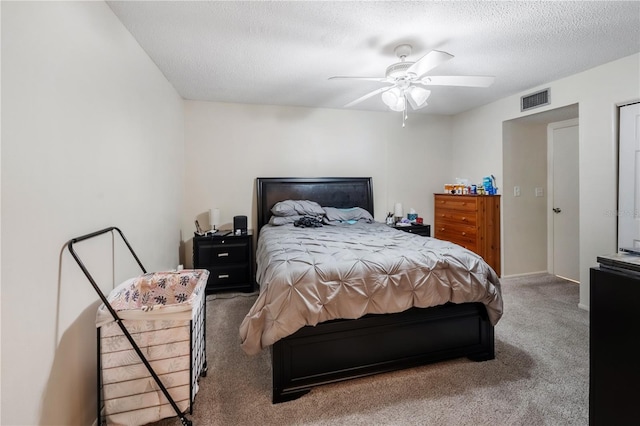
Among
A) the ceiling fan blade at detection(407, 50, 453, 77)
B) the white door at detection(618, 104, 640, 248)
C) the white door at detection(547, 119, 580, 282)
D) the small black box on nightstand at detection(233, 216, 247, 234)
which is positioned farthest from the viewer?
the white door at detection(547, 119, 580, 282)

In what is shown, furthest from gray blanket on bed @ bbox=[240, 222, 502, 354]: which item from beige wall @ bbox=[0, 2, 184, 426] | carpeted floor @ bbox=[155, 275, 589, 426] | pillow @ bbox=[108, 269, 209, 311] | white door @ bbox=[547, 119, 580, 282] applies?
white door @ bbox=[547, 119, 580, 282]

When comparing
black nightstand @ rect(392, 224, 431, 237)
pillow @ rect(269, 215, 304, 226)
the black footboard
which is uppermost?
pillow @ rect(269, 215, 304, 226)

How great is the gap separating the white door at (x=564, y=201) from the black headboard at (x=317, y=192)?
257 cm

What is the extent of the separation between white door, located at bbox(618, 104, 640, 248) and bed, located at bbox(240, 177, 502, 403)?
173 cm

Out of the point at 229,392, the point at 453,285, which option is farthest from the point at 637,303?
the point at 229,392

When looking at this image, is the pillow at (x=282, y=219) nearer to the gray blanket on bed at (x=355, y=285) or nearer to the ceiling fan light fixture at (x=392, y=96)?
the gray blanket on bed at (x=355, y=285)

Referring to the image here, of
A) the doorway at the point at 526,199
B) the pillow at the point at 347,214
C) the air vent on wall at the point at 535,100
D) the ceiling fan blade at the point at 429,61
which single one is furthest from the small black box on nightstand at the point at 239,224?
the air vent on wall at the point at 535,100

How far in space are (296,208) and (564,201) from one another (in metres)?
3.69

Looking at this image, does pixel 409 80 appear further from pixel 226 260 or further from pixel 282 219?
pixel 226 260

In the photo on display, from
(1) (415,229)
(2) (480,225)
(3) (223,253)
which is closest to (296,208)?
(3) (223,253)

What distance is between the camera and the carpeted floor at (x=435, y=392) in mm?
1570

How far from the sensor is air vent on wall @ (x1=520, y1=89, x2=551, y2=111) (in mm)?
3318

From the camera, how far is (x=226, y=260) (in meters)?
3.55

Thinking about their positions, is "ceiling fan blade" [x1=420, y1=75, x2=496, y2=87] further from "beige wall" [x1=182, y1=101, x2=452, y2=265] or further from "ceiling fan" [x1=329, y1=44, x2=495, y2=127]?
"beige wall" [x1=182, y1=101, x2=452, y2=265]
